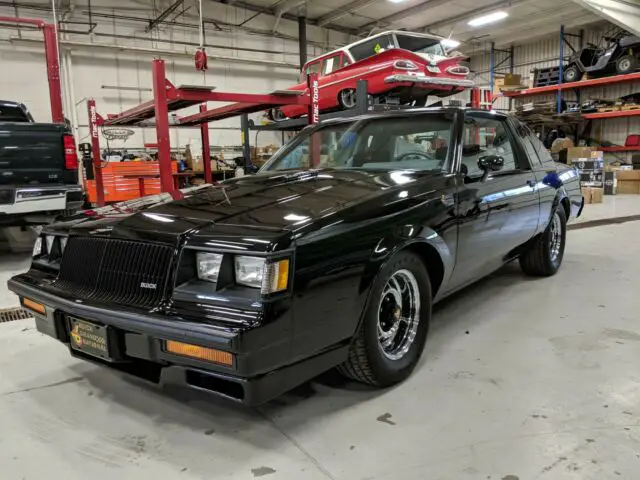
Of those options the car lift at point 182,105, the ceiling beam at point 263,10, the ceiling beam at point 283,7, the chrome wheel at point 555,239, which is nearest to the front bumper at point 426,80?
the car lift at point 182,105

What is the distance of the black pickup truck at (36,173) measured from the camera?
15.8 feet

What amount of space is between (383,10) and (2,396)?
49.2 ft

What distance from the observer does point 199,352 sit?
5.39 feet

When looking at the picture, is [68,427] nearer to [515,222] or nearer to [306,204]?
[306,204]

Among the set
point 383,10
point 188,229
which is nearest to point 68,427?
point 188,229

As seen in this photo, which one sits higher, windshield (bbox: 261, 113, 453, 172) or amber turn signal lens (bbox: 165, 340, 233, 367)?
windshield (bbox: 261, 113, 453, 172)

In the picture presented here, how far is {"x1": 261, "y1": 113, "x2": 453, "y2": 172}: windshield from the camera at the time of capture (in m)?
2.88

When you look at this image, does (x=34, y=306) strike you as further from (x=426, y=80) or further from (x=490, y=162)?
(x=426, y=80)

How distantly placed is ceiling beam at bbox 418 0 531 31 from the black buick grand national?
13.3 meters

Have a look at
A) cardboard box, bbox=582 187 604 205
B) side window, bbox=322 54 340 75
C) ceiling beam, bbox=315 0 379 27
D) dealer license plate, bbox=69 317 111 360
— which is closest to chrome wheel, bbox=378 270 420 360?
dealer license plate, bbox=69 317 111 360

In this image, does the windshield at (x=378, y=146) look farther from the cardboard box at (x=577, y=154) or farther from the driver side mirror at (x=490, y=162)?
the cardboard box at (x=577, y=154)

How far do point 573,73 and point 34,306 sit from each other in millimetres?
17228

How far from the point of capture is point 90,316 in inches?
74.7

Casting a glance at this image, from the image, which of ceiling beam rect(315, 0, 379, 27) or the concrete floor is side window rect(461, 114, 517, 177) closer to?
the concrete floor
